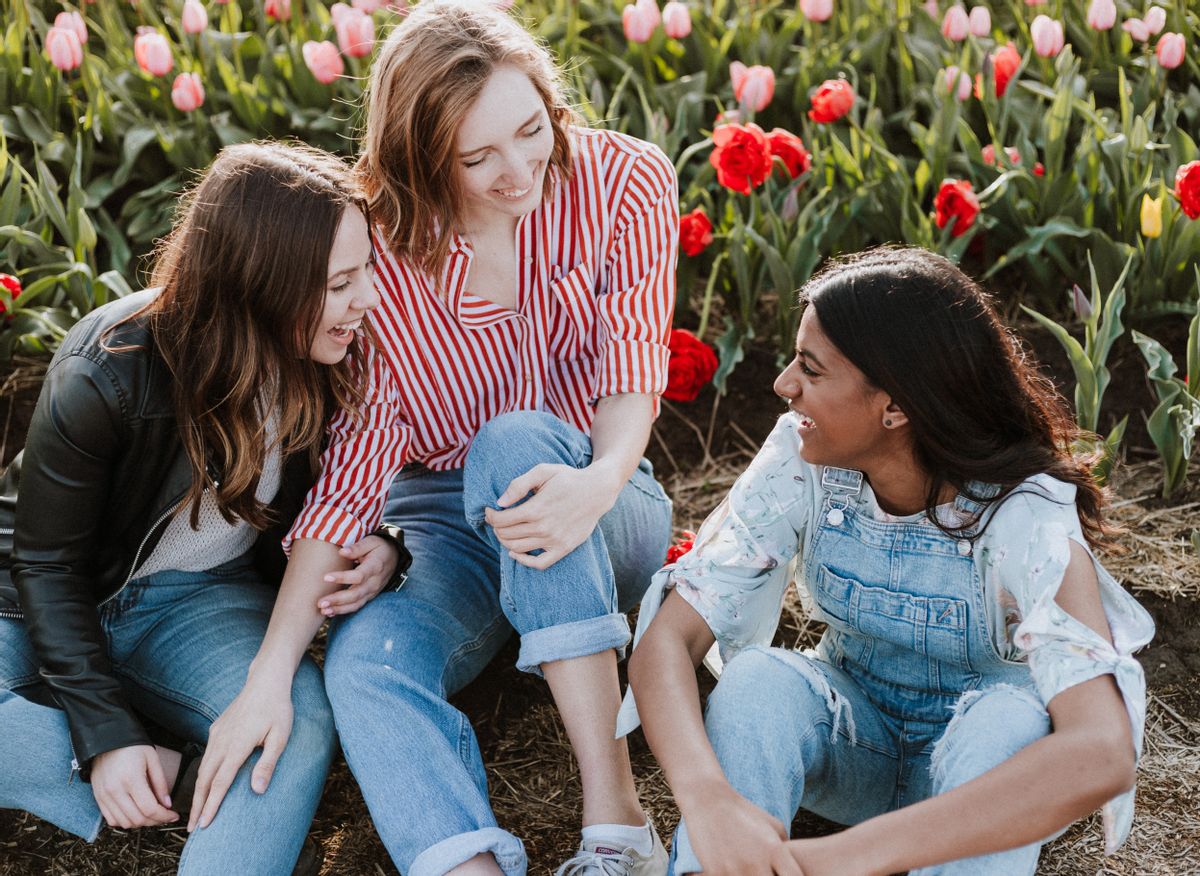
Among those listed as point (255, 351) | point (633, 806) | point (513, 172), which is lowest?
point (633, 806)

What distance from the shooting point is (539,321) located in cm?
226

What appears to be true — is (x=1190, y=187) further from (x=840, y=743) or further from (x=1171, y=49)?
(x=840, y=743)

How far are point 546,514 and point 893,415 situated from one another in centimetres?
51

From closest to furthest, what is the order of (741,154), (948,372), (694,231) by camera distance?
(948,372) → (741,154) → (694,231)

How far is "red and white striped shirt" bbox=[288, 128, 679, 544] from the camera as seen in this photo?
86.0 inches

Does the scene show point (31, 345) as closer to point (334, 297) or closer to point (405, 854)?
point (334, 297)

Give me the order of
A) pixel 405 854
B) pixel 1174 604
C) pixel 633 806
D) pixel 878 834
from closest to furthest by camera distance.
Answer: pixel 878 834 → pixel 405 854 → pixel 633 806 → pixel 1174 604

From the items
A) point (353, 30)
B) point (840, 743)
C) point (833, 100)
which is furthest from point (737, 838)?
point (353, 30)

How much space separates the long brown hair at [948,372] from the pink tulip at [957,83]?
154 centimetres

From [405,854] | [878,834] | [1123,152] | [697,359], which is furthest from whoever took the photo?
[1123,152]

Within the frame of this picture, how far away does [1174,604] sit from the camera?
2.51 metres

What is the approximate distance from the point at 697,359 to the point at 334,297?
40.5 inches

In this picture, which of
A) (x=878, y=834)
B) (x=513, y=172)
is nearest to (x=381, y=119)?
(x=513, y=172)

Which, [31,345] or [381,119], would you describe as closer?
[381,119]
